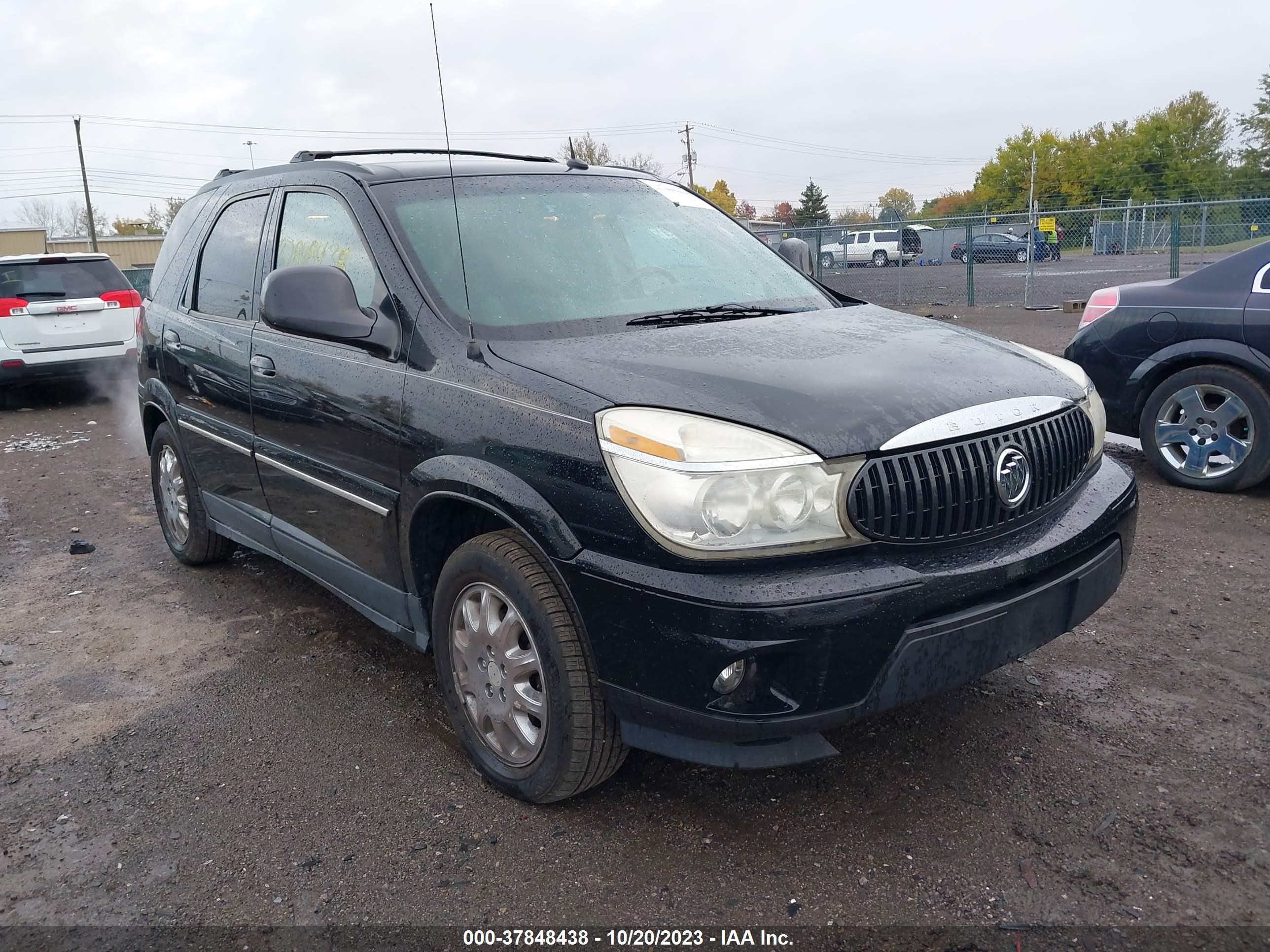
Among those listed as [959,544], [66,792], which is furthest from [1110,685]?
[66,792]

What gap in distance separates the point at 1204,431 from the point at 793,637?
477 centimetres

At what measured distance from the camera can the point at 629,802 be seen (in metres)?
3.04

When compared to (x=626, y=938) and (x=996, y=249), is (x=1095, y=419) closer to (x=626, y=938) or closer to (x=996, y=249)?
(x=626, y=938)

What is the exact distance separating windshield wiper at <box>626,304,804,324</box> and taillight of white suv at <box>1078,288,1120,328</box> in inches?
144

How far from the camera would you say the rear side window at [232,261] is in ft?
14.1

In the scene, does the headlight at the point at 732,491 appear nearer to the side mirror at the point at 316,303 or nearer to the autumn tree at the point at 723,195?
the side mirror at the point at 316,303

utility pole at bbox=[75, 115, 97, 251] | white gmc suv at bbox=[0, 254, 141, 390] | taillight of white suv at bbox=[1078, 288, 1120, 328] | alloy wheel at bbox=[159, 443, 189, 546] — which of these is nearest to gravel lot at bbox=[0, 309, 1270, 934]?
alloy wheel at bbox=[159, 443, 189, 546]

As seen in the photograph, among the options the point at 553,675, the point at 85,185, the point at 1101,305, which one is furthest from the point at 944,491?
the point at 85,185

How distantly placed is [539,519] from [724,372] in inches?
25.2

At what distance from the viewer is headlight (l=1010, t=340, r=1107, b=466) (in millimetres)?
3133

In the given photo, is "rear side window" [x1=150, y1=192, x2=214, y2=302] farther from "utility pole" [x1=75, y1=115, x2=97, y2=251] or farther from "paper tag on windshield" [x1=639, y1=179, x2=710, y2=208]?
Result: "utility pole" [x1=75, y1=115, x2=97, y2=251]

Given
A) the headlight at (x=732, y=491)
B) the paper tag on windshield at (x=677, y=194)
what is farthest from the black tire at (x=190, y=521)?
the headlight at (x=732, y=491)

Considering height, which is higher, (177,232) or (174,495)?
(177,232)

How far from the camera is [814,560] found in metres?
2.43
